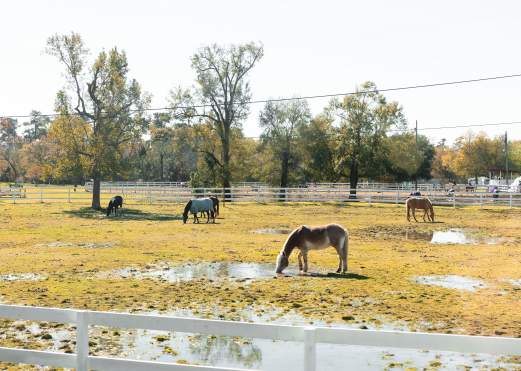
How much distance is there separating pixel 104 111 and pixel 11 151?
92.7 meters

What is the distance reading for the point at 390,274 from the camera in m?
13.7

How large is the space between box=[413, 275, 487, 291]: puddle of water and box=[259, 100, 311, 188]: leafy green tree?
4614 cm

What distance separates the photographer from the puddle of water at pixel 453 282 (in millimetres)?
12195

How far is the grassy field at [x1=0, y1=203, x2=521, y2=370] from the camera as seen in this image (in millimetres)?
10047

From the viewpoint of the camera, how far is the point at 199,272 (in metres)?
14.2

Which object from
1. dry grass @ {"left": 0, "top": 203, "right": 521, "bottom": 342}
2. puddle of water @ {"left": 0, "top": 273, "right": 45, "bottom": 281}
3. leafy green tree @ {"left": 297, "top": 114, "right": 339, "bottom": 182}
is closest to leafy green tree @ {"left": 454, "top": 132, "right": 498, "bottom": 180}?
leafy green tree @ {"left": 297, "top": 114, "right": 339, "bottom": 182}

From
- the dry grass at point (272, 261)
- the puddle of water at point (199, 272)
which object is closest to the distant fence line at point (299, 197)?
the dry grass at point (272, 261)

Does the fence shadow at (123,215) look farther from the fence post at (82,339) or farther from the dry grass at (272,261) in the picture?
the fence post at (82,339)

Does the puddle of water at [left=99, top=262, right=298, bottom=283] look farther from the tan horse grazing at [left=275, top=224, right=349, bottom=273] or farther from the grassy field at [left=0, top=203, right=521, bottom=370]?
the tan horse grazing at [left=275, top=224, right=349, bottom=273]

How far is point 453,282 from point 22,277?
32.2ft

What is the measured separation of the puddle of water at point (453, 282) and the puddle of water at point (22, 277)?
864 cm

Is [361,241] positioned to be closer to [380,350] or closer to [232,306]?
[232,306]

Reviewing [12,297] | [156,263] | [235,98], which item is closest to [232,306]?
[12,297]

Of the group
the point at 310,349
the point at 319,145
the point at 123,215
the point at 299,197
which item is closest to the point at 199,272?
the point at 310,349
